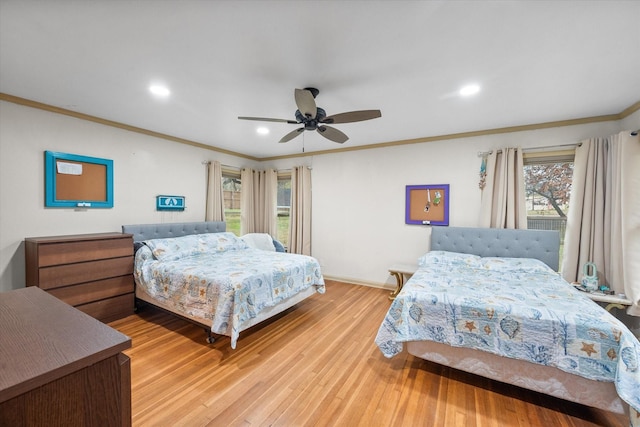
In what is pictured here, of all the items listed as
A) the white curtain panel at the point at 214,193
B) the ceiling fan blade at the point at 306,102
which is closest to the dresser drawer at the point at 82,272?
the white curtain panel at the point at 214,193

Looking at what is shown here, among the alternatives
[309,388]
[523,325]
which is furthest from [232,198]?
[523,325]

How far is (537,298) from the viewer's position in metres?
2.12

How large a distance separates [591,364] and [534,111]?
263 cm

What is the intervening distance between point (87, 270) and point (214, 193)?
216 cm

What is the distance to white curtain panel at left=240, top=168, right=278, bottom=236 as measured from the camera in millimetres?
5387

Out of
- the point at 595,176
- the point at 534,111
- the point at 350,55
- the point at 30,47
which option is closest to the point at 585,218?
the point at 595,176

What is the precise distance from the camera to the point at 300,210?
5227 millimetres

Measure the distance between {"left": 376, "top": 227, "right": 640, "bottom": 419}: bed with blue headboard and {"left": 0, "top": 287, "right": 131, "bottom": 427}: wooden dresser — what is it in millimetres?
1953

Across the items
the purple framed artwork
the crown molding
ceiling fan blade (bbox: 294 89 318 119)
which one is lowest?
the purple framed artwork

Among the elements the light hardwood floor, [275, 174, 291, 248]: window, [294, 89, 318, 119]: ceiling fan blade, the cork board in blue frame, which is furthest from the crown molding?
the light hardwood floor

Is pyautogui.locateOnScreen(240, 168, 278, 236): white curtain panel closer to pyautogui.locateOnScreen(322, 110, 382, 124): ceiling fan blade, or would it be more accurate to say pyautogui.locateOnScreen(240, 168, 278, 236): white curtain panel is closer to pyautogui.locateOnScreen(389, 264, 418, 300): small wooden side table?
pyautogui.locateOnScreen(389, 264, 418, 300): small wooden side table

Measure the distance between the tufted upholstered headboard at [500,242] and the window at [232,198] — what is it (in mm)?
3751

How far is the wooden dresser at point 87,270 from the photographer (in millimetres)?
2631

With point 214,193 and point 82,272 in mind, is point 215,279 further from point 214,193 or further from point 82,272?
point 214,193
